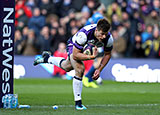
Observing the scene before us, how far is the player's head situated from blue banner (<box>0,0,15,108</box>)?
1.63m

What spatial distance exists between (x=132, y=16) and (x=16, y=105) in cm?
1047

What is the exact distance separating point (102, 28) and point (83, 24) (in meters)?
10.0

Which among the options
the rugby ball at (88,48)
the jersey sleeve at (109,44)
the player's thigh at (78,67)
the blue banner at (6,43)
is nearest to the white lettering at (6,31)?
the blue banner at (6,43)

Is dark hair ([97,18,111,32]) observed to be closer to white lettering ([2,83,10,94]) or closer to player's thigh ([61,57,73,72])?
player's thigh ([61,57,73,72])

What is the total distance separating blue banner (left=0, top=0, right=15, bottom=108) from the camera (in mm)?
8820

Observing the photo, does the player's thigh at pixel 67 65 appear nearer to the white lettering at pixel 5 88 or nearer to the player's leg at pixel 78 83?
the player's leg at pixel 78 83

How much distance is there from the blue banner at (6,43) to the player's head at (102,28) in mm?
1630

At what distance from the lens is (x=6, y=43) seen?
8.89 metres

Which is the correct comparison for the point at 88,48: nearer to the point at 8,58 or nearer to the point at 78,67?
the point at 78,67

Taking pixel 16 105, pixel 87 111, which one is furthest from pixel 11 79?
pixel 87 111

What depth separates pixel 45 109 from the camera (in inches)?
355

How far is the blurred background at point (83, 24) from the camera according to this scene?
1838cm

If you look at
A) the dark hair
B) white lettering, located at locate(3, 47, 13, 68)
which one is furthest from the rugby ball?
white lettering, located at locate(3, 47, 13, 68)

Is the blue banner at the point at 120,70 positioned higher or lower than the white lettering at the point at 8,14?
lower
